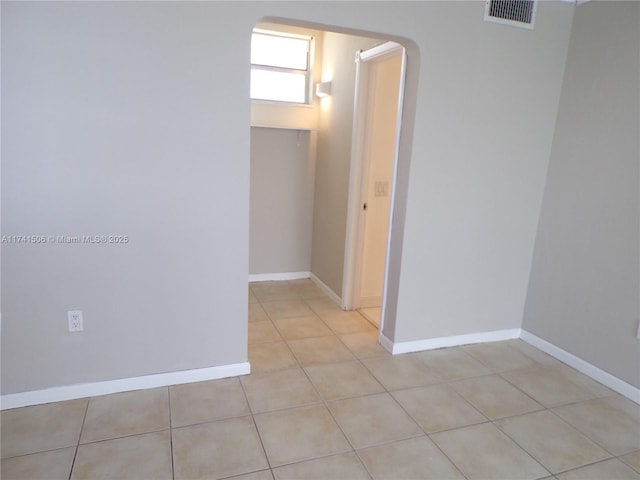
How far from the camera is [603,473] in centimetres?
189

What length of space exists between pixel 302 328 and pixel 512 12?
2.52 metres

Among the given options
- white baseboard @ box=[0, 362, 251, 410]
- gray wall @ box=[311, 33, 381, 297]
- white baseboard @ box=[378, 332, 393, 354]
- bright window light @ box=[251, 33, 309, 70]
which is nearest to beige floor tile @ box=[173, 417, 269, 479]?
white baseboard @ box=[0, 362, 251, 410]

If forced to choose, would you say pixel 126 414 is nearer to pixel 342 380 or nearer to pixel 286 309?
pixel 342 380

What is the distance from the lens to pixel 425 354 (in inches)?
115

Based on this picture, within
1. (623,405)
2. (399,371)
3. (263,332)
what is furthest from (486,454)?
(263,332)

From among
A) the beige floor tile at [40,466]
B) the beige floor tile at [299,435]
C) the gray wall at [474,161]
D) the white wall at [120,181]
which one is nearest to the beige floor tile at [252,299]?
the white wall at [120,181]

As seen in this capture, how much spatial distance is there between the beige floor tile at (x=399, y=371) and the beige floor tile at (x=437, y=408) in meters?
0.07

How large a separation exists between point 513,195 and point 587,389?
1281 mm

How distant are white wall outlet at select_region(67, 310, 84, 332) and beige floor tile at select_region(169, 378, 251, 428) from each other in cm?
59

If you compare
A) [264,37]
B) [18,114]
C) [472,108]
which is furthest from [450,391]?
[264,37]

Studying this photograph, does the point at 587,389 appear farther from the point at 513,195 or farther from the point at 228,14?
the point at 228,14

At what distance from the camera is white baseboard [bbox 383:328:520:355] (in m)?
2.91

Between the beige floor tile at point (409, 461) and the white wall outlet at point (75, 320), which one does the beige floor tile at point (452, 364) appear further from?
the white wall outlet at point (75, 320)

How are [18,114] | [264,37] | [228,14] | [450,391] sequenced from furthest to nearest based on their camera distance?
[264,37] < [450,391] < [228,14] < [18,114]
